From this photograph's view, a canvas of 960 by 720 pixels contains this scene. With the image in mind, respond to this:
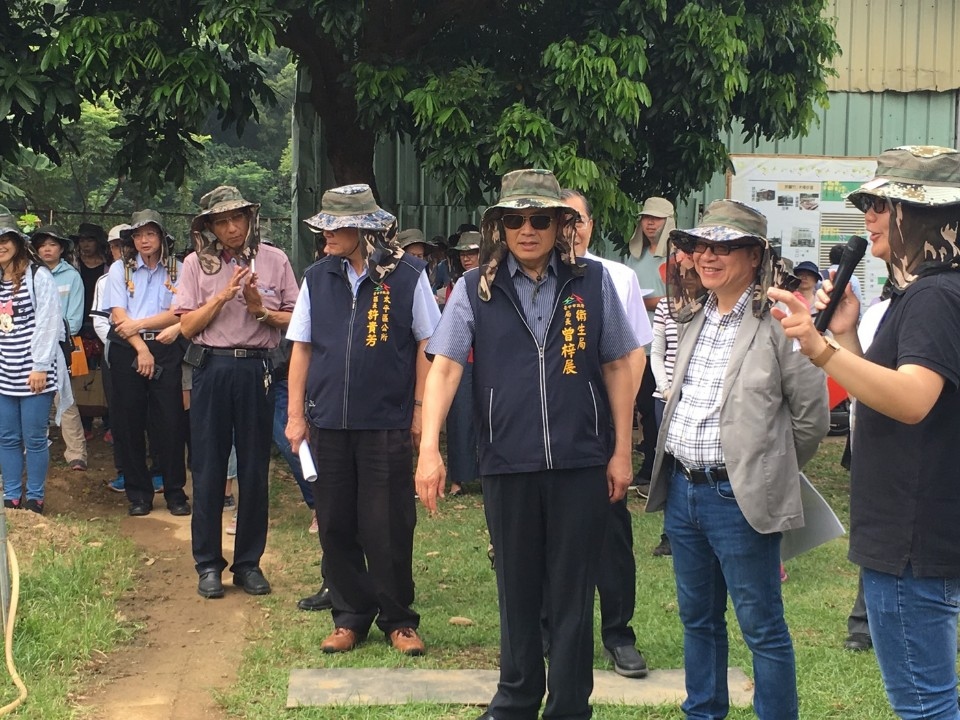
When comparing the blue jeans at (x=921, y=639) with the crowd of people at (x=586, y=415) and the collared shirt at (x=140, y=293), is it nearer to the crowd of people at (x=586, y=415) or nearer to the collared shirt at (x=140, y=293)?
the crowd of people at (x=586, y=415)

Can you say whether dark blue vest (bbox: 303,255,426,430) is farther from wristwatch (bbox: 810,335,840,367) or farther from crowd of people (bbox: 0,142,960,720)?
wristwatch (bbox: 810,335,840,367)

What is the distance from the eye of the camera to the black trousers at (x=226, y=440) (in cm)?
592

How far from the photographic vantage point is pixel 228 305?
233 inches

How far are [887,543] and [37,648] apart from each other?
370 centimetres

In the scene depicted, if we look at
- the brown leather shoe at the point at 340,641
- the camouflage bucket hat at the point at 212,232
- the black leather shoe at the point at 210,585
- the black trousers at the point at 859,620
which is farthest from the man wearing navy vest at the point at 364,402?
the black trousers at the point at 859,620

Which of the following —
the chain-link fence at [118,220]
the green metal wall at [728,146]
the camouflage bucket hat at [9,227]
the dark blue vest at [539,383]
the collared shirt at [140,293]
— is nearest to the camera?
the dark blue vest at [539,383]

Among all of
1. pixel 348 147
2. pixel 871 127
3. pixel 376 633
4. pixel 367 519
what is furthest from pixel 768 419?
pixel 871 127

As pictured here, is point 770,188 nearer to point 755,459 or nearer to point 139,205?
point 755,459

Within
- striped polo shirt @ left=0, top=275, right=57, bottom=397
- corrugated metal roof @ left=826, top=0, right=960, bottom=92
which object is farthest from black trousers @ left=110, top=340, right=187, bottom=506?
corrugated metal roof @ left=826, top=0, right=960, bottom=92

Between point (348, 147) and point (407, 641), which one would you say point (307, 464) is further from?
point (348, 147)

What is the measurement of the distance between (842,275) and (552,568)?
1563 millimetres

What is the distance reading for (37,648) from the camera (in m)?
4.91

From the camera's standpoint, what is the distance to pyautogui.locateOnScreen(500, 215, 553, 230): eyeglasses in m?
4.02

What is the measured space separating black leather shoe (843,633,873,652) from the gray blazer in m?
1.87
